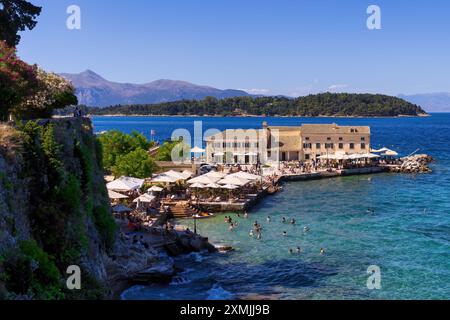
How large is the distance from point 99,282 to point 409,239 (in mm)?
27200

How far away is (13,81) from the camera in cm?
2081

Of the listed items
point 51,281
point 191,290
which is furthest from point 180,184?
point 51,281

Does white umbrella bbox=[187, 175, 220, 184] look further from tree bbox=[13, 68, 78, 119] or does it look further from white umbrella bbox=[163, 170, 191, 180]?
tree bbox=[13, 68, 78, 119]

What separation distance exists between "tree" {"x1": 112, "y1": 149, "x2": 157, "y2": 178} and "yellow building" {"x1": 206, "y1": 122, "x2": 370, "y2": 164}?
1142 inches

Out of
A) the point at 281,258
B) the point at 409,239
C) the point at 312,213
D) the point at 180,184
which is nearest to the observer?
the point at 281,258

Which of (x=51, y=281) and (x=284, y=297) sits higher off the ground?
(x=51, y=281)

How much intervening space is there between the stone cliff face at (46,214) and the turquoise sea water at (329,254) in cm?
594

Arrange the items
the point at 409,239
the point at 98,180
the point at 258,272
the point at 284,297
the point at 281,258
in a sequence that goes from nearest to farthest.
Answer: the point at 284,297 < the point at 98,180 < the point at 258,272 < the point at 281,258 < the point at 409,239

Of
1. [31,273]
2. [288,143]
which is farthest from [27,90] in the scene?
[288,143]

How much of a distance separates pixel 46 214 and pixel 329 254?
70.4 ft

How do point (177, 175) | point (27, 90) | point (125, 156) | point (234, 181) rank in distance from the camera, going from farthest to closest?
point (177, 175), point (125, 156), point (234, 181), point (27, 90)

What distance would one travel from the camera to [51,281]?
17.8 metres

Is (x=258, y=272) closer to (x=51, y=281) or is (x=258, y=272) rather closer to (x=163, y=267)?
(x=163, y=267)

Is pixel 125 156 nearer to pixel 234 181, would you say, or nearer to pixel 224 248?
pixel 234 181
